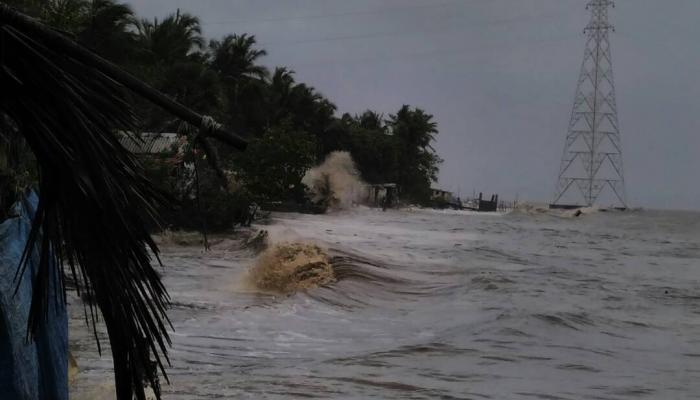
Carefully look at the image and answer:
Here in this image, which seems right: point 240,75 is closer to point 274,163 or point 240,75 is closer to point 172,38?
point 172,38

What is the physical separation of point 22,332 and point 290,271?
37.2 ft

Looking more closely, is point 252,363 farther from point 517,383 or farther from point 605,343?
point 605,343

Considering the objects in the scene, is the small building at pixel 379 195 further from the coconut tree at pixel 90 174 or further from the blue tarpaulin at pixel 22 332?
the coconut tree at pixel 90 174

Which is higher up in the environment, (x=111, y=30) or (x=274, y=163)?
(x=111, y=30)

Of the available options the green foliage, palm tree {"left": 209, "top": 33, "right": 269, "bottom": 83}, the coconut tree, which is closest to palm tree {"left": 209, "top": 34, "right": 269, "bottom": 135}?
palm tree {"left": 209, "top": 33, "right": 269, "bottom": 83}

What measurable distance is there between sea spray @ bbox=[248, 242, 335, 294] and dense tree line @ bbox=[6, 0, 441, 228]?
3.86 metres

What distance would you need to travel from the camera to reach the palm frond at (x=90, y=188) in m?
2.16

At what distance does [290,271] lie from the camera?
1466cm

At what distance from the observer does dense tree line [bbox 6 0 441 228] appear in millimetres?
29844

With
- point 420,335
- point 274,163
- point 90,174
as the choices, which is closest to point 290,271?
point 420,335

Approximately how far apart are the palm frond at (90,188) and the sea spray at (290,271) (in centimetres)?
1141

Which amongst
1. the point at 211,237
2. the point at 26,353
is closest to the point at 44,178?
the point at 26,353

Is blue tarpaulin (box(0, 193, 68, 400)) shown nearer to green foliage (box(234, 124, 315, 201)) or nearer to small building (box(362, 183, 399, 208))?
green foliage (box(234, 124, 315, 201))

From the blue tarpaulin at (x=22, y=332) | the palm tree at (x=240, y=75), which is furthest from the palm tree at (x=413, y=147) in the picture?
the blue tarpaulin at (x=22, y=332)
